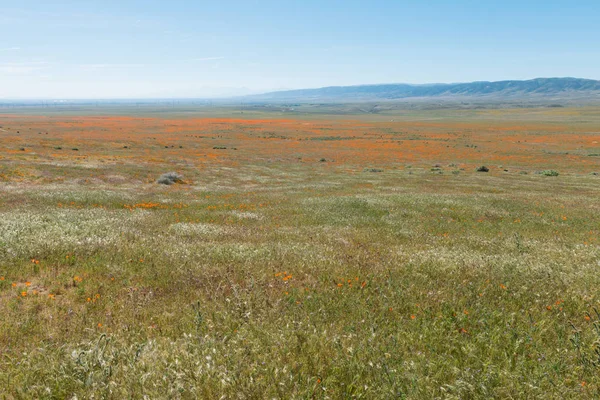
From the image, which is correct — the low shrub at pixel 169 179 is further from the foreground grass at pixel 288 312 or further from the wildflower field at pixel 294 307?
the foreground grass at pixel 288 312

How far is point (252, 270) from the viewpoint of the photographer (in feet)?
32.2

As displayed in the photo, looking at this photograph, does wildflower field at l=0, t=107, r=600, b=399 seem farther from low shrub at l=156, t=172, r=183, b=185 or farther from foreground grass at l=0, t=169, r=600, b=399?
low shrub at l=156, t=172, r=183, b=185

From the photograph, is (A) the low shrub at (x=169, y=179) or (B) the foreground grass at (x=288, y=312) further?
(A) the low shrub at (x=169, y=179)

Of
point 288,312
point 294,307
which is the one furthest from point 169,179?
point 288,312

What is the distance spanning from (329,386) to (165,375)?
224 cm

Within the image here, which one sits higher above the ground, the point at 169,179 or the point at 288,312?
the point at 288,312

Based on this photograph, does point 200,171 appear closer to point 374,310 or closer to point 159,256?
point 159,256

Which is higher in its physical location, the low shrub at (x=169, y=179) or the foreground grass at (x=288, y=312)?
the foreground grass at (x=288, y=312)

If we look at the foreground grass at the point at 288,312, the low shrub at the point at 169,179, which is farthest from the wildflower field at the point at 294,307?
the low shrub at the point at 169,179

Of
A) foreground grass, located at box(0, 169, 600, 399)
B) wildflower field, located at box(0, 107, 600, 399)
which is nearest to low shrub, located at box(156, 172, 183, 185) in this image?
wildflower field, located at box(0, 107, 600, 399)

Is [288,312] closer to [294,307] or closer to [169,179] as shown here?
[294,307]

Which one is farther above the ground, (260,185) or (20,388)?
(20,388)

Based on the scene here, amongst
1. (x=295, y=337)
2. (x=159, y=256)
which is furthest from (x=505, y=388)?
(x=159, y=256)

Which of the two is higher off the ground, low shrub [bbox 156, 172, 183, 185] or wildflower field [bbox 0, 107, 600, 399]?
wildflower field [bbox 0, 107, 600, 399]
